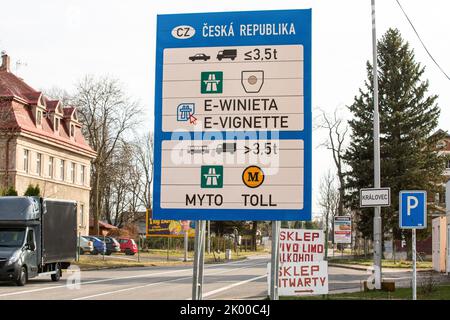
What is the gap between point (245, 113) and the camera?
4.77 m

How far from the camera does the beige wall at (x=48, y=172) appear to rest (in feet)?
182

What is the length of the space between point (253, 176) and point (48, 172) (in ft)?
195

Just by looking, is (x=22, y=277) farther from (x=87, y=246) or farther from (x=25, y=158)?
(x=25, y=158)

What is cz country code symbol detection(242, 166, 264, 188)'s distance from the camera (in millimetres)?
4777

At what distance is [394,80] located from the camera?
60219mm

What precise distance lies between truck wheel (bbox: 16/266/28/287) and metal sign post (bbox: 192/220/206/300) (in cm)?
1990

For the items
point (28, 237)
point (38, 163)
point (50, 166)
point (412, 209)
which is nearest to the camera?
point (412, 209)

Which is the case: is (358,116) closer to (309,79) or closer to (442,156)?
(442,156)

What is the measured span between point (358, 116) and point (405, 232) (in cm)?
1065

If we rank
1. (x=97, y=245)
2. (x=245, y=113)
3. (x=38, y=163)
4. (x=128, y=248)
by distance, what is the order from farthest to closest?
(x=128, y=248), (x=38, y=163), (x=97, y=245), (x=245, y=113)

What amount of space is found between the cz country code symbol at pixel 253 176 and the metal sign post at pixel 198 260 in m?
0.44

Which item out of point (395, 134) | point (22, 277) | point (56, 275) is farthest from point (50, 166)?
point (22, 277)

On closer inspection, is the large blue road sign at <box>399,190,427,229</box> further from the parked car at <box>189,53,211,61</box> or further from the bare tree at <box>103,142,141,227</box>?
the bare tree at <box>103,142,141,227</box>

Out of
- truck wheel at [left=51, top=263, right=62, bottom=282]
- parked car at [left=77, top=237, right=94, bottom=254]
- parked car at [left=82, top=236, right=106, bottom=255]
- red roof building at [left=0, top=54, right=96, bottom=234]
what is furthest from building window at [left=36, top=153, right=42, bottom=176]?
truck wheel at [left=51, top=263, right=62, bottom=282]
